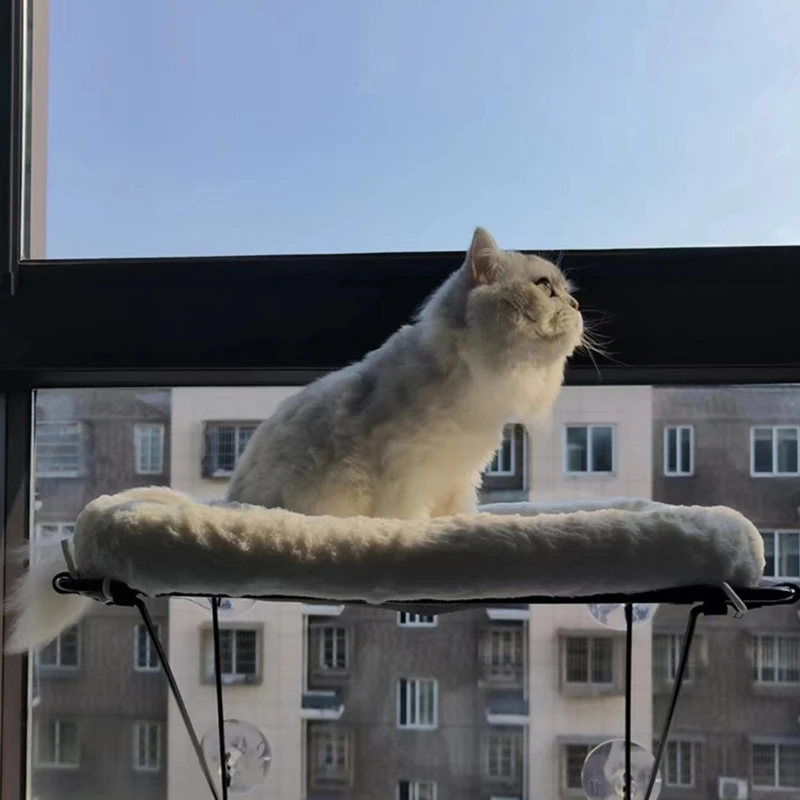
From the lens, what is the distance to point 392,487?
0.70m

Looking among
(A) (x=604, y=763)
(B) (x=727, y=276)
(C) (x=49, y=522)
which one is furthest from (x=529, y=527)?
(C) (x=49, y=522)

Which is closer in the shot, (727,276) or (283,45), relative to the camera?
(727,276)

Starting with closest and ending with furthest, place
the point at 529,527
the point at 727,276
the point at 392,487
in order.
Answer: the point at 529,527
the point at 392,487
the point at 727,276

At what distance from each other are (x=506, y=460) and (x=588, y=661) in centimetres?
29

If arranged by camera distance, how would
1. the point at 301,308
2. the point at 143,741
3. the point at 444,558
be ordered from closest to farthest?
the point at 444,558 < the point at 301,308 < the point at 143,741

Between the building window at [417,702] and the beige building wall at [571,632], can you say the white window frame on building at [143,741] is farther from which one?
the beige building wall at [571,632]

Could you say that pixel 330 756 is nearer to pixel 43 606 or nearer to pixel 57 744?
pixel 57 744

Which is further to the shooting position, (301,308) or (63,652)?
(63,652)

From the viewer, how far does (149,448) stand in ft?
3.44

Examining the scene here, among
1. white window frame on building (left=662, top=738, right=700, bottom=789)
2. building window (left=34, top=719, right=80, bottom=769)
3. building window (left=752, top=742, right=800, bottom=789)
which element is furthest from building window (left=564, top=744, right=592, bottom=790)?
building window (left=34, top=719, right=80, bottom=769)

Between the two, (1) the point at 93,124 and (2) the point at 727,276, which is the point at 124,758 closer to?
(1) the point at 93,124

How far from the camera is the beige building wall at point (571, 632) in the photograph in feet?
3.28

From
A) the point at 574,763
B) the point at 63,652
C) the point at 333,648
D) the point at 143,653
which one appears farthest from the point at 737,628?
the point at 63,652

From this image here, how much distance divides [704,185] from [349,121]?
1.54 ft
